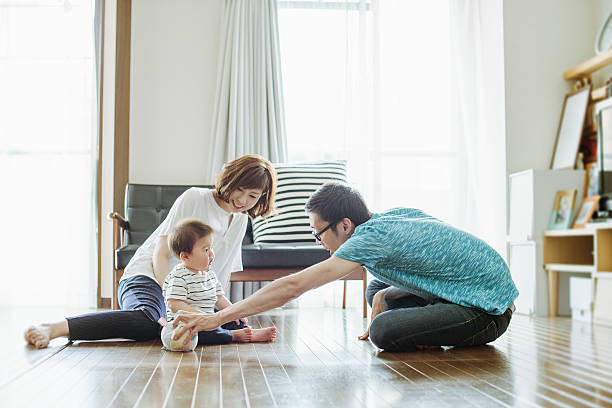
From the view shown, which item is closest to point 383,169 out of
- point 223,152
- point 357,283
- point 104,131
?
point 357,283

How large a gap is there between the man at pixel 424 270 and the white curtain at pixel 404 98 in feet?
8.06

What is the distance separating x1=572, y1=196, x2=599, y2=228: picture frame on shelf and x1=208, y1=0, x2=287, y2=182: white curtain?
2.05 meters

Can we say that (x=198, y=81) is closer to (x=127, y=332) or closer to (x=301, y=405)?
(x=127, y=332)

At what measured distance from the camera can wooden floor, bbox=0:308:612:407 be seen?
1.42 meters

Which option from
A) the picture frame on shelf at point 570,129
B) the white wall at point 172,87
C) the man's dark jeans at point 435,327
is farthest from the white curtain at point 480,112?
the man's dark jeans at point 435,327

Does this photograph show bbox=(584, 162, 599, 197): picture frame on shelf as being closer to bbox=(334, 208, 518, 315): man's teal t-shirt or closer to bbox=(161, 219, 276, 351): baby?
bbox=(334, 208, 518, 315): man's teal t-shirt

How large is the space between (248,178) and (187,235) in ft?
1.17

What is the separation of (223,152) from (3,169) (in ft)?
5.31

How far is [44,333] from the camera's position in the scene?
220 cm

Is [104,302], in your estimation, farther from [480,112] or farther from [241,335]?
[480,112]

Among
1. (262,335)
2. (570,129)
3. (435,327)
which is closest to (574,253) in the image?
(570,129)

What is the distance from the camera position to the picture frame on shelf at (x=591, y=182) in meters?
3.88

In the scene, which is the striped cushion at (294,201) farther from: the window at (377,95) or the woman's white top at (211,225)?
the woman's white top at (211,225)

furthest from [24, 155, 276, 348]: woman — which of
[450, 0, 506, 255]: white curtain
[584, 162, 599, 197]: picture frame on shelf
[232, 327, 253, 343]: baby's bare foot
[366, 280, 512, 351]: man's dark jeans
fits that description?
[450, 0, 506, 255]: white curtain
